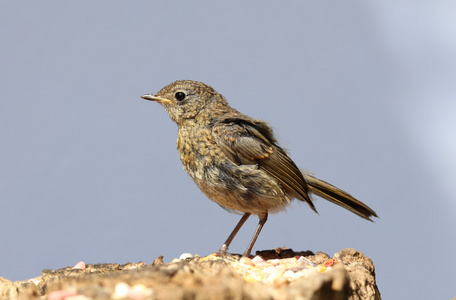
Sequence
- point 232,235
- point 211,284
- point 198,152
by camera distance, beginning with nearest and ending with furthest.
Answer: point 211,284 < point 198,152 < point 232,235

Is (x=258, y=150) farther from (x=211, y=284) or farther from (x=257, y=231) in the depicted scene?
(x=211, y=284)

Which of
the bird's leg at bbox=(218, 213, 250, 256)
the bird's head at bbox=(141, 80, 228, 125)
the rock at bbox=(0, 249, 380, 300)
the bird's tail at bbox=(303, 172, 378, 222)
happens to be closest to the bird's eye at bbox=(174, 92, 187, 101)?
the bird's head at bbox=(141, 80, 228, 125)

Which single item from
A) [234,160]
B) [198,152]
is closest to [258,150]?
[234,160]

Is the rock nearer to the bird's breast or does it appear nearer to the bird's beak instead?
the bird's breast

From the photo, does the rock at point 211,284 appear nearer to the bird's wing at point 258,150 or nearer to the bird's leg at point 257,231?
the bird's leg at point 257,231

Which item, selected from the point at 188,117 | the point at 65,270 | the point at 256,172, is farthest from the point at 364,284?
the point at 65,270

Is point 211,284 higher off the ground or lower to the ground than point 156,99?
lower
